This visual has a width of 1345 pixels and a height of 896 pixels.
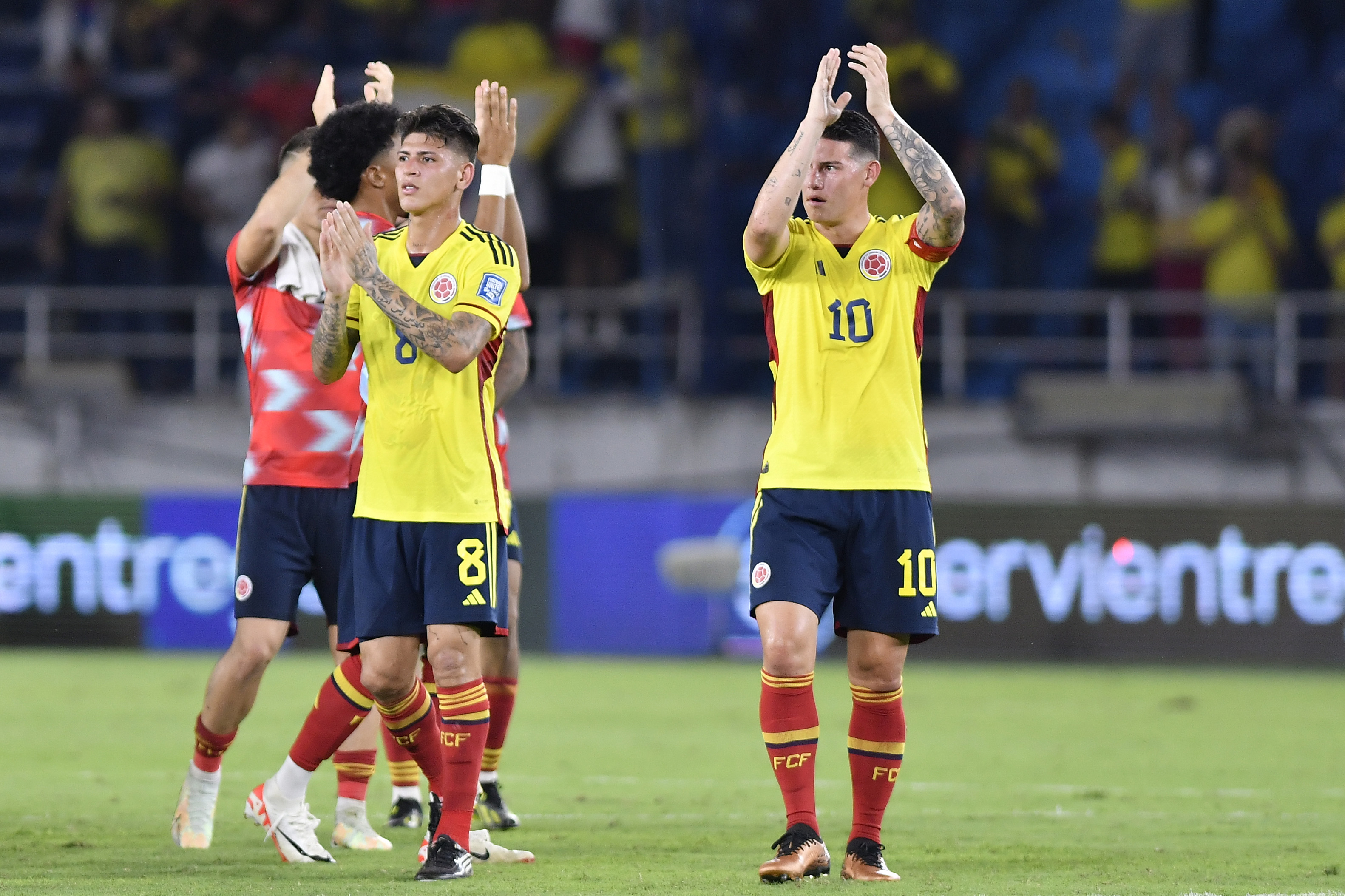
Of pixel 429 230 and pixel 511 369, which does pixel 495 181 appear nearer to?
pixel 429 230

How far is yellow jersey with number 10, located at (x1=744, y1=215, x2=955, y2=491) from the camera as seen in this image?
6266 mm

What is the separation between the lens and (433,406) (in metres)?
6.09

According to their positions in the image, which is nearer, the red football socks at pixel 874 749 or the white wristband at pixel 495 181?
the red football socks at pixel 874 749

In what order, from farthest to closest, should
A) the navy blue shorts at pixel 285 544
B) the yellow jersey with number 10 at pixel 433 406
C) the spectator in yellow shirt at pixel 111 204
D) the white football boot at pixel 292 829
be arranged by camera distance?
the spectator in yellow shirt at pixel 111 204
the navy blue shorts at pixel 285 544
the white football boot at pixel 292 829
the yellow jersey with number 10 at pixel 433 406

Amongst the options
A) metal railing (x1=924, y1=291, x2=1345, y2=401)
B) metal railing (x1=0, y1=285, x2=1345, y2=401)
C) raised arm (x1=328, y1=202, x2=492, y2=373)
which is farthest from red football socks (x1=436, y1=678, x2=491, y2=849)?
metal railing (x1=924, y1=291, x2=1345, y2=401)

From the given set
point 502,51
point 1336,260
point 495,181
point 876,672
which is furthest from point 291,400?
point 1336,260

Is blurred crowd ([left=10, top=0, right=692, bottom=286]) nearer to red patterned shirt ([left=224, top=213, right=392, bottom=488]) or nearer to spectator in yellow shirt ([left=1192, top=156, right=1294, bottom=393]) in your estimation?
spectator in yellow shirt ([left=1192, top=156, right=1294, bottom=393])

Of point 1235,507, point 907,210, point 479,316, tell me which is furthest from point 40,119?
point 479,316

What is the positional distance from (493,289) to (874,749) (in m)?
1.86

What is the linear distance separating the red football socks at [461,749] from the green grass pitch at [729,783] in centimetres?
22

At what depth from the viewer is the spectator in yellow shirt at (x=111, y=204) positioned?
18.3 meters

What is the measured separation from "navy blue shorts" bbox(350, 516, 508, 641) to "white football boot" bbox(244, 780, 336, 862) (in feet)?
2.91

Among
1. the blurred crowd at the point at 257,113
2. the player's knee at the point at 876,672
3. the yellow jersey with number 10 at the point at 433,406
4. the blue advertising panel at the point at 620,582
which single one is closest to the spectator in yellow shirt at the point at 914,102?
the blurred crowd at the point at 257,113

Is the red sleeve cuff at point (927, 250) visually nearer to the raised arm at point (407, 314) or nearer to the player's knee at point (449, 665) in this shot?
the raised arm at point (407, 314)
